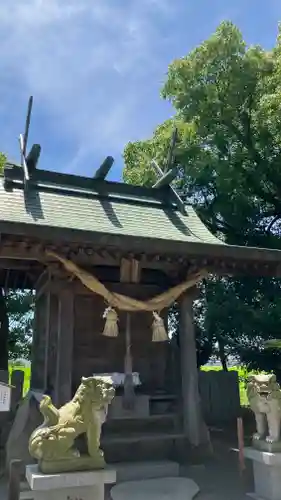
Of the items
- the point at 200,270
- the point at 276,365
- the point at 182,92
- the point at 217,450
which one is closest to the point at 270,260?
the point at 200,270

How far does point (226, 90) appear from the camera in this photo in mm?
13641

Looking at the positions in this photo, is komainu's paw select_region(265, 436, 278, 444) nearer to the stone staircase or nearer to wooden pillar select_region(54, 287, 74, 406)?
the stone staircase

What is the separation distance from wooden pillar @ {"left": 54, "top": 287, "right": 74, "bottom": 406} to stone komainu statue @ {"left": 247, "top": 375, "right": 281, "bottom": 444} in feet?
8.53

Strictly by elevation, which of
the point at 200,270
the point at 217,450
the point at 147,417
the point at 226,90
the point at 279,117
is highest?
the point at 226,90

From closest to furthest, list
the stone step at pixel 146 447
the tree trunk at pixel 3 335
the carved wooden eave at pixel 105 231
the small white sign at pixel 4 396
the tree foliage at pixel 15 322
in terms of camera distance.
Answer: the small white sign at pixel 4 396 < the carved wooden eave at pixel 105 231 < the stone step at pixel 146 447 < the tree trunk at pixel 3 335 < the tree foliage at pixel 15 322

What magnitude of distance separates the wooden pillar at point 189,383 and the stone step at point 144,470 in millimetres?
537

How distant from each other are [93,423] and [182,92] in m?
12.2

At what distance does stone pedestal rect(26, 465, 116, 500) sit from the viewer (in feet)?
13.5

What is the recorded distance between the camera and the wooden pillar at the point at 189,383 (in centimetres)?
669

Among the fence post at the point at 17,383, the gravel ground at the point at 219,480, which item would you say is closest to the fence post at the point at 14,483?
the gravel ground at the point at 219,480

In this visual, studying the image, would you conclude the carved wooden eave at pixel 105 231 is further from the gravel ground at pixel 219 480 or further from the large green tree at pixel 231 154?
the large green tree at pixel 231 154

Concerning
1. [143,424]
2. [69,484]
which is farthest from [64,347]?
[69,484]

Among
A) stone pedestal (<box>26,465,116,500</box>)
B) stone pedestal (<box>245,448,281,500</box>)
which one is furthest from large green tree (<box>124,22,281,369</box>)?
stone pedestal (<box>26,465,116,500</box>)

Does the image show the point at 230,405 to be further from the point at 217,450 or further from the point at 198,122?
the point at 198,122
